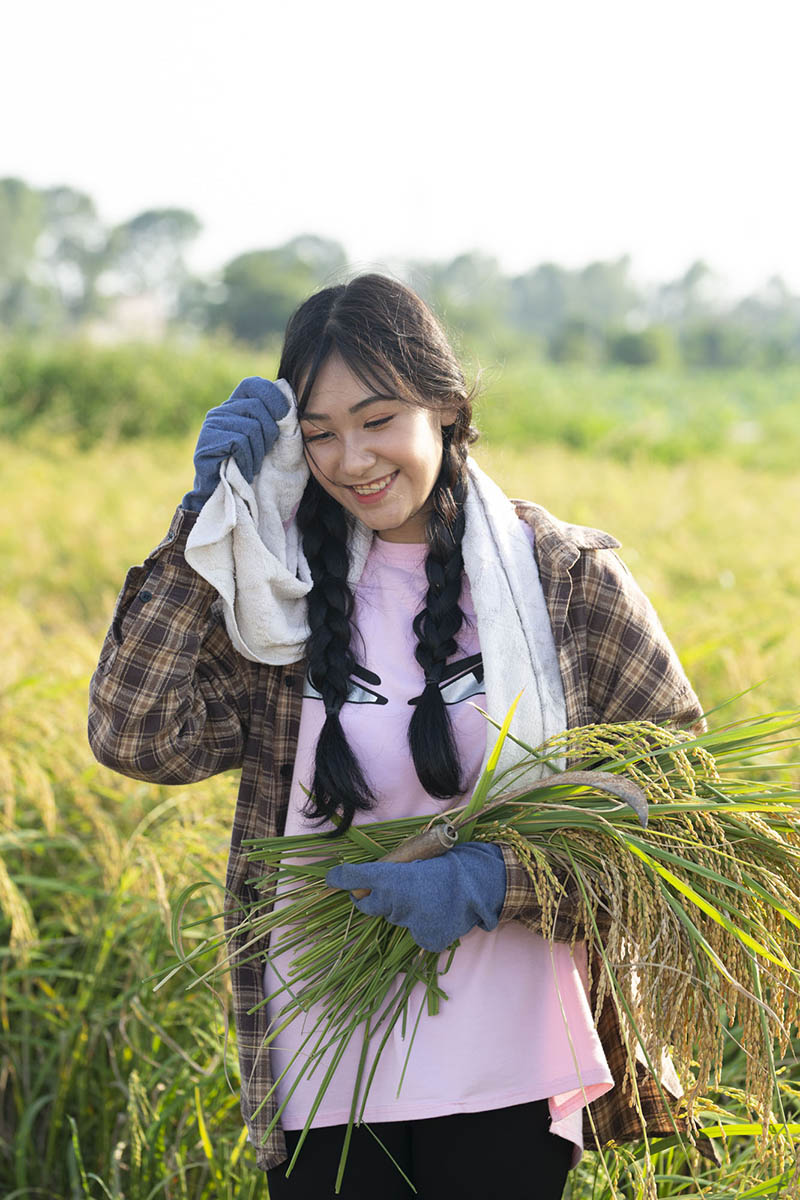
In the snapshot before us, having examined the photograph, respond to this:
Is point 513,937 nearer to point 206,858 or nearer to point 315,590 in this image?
point 315,590

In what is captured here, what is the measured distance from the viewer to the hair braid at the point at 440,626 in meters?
1.54

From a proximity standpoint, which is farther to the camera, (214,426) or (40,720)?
(40,720)

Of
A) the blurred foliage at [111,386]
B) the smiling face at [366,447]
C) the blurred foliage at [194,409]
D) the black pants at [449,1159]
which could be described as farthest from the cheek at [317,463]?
the blurred foliage at [111,386]

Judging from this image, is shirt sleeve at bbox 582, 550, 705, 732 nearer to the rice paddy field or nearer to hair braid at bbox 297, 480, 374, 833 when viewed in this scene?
the rice paddy field

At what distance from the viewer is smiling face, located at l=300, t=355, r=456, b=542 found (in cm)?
164

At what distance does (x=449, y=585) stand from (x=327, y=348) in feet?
1.35

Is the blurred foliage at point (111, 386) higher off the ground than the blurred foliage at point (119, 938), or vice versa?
the blurred foliage at point (111, 386)

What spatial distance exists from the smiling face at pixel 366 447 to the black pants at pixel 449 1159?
874 mm

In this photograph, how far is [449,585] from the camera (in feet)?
5.54

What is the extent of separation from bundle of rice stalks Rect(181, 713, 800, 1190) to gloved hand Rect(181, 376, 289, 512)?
0.55 meters

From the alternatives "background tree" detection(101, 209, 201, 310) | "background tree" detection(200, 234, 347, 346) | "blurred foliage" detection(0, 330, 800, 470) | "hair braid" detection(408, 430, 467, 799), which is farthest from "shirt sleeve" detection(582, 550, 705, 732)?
"background tree" detection(101, 209, 201, 310)

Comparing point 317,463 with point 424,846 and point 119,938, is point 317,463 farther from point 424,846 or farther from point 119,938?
point 119,938

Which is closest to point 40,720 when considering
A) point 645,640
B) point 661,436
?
point 645,640

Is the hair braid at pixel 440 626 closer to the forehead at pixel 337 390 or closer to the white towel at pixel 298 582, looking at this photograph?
the white towel at pixel 298 582
